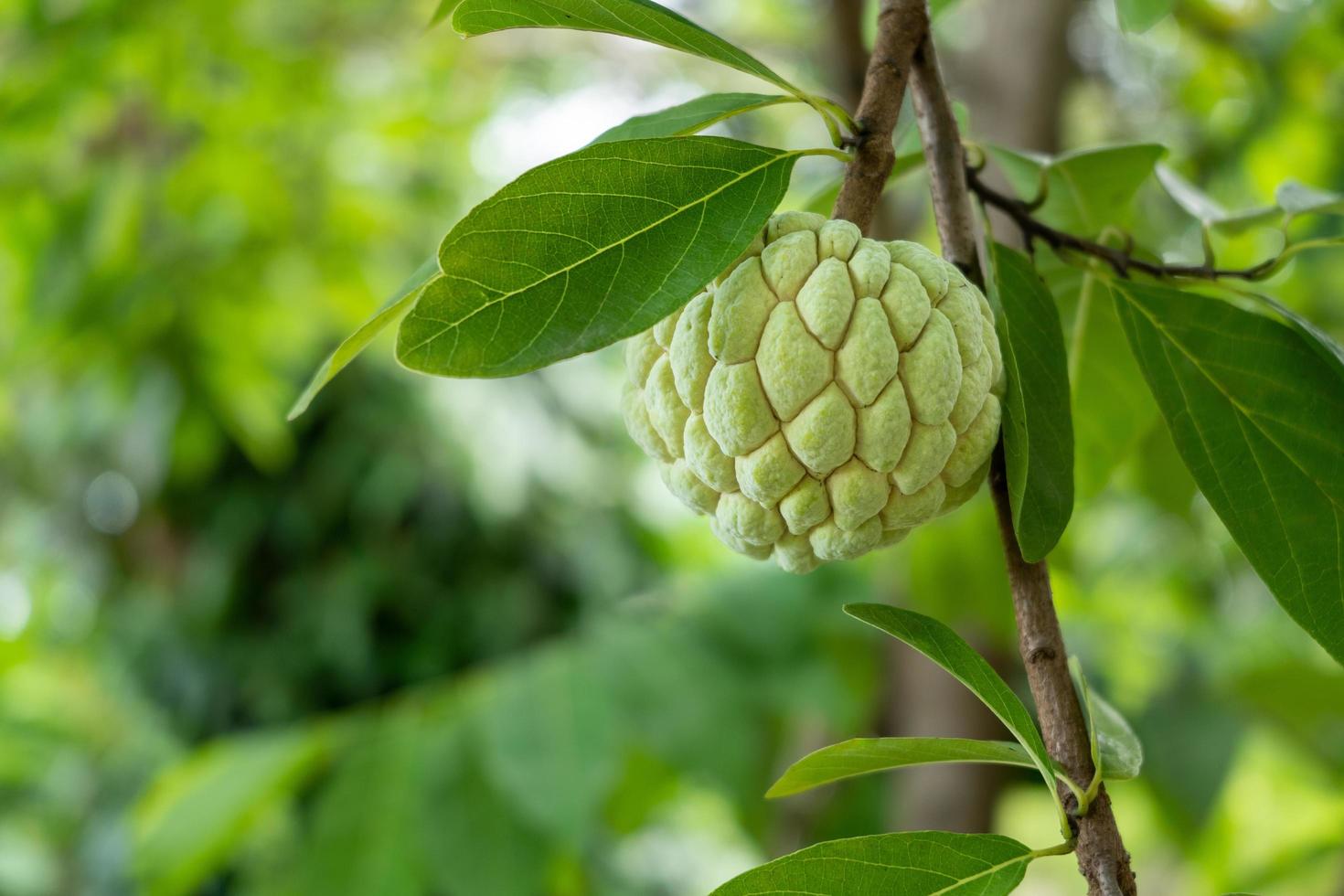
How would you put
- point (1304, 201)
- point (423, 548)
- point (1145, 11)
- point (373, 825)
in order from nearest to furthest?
point (1304, 201), point (1145, 11), point (373, 825), point (423, 548)

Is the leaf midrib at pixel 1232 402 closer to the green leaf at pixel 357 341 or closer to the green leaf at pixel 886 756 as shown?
the green leaf at pixel 886 756

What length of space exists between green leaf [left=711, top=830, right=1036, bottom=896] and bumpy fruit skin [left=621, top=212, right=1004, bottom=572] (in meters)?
0.17

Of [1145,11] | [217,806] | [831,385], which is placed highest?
[1145,11]

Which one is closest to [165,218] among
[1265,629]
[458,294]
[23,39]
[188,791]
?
[23,39]

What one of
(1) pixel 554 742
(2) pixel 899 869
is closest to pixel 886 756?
(2) pixel 899 869

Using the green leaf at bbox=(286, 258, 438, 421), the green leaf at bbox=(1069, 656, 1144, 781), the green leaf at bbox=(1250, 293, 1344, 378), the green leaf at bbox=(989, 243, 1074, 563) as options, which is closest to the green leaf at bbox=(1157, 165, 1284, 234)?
the green leaf at bbox=(1250, 293, 1344, 378)

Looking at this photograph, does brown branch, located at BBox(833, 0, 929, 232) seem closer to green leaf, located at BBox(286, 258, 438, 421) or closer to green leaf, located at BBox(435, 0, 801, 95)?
green leaf, located at BBox(435, 0, 801, 95)

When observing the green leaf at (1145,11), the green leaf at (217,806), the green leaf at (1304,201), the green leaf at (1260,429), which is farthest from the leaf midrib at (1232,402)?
the green leaf at (217,806)

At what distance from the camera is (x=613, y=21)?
0.67 m

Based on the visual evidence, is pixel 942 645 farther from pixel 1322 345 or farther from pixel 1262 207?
pixel 1262 207

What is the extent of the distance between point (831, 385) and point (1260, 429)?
12.0 inches

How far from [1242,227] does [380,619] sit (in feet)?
11.1

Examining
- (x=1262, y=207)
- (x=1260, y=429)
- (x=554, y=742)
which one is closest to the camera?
(x=1260, y=429)

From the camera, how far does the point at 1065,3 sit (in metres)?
2.48
